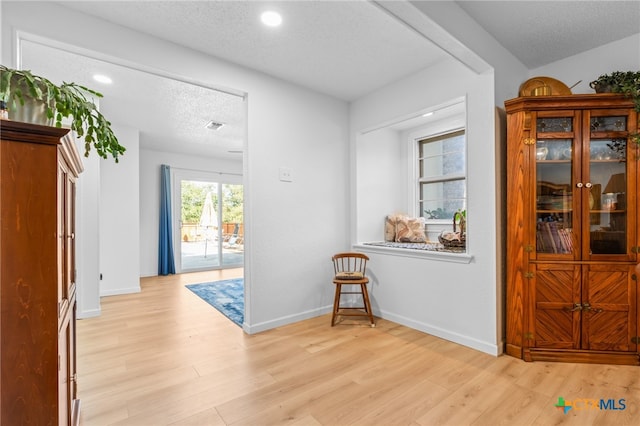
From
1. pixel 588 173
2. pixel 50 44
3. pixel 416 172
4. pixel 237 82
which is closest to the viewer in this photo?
pixel 50 44

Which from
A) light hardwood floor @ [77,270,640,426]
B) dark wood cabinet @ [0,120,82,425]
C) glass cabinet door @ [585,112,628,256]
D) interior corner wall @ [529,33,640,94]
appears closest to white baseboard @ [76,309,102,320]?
light hardwood floor @ [77,270,640,426]

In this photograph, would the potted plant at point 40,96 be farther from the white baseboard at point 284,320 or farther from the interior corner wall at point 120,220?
the interior corner wall at point 120,220

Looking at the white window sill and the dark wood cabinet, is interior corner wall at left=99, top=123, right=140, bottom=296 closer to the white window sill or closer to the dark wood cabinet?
the white window sill

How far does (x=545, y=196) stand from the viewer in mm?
2412

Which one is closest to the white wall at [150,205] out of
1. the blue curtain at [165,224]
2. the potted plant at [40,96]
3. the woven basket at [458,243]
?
the blue curtain at [165,224]

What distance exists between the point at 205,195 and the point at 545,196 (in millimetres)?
6017

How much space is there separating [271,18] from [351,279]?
237 cm

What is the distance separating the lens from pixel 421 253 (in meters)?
2.95

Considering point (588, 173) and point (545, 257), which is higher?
point (588, 173)

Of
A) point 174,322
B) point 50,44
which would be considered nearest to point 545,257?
point 174,322

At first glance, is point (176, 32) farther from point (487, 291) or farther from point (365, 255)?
point (487, 291)

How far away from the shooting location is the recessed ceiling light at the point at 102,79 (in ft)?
9.85

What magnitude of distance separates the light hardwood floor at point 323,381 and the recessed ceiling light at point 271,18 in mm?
2547

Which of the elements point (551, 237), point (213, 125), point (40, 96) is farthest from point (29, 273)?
point (213, 125)
